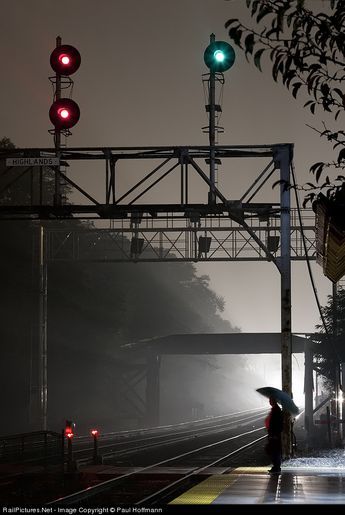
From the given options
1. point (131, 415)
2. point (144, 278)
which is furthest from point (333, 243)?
point (144, 278)

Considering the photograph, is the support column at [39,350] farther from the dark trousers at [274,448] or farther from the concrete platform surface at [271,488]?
the dark trousers at [274,448]

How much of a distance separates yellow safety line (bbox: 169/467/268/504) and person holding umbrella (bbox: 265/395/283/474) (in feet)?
2.55

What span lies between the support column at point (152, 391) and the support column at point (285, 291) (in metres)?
48.7

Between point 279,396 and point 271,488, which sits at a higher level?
point 279,396

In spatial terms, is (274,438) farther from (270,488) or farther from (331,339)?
(331,339)

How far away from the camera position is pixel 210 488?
20047 mm

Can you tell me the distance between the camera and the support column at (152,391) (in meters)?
78.8

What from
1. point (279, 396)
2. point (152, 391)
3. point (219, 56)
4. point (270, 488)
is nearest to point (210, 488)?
point (270, 488)

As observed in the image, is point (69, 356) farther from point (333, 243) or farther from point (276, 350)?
point (333, 243)

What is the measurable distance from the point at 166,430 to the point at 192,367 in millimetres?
53588

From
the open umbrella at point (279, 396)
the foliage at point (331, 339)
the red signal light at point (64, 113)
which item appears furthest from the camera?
the foliage at point (331, 339)

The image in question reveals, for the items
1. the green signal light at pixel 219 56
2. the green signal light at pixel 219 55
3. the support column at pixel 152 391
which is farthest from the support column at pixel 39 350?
the support column at pixel 152 391

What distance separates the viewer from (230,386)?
159 metres

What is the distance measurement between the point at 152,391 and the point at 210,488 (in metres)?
60.0
